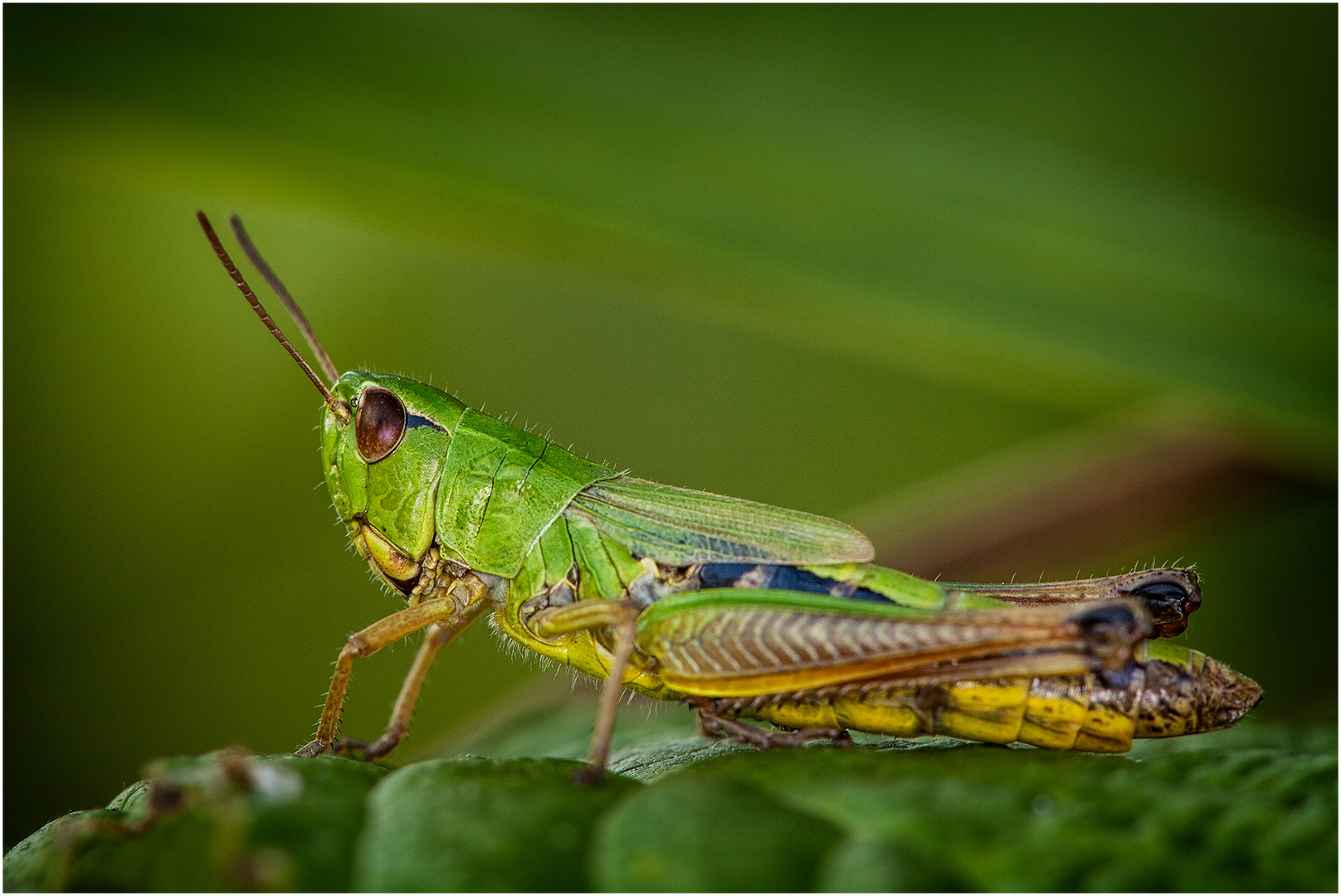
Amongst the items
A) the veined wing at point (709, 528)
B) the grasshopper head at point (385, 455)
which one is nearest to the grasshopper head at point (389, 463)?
the grasshopper head at point (385, 455)

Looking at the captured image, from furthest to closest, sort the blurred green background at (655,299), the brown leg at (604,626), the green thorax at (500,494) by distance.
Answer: the blurred green background at (655,299)
the green thorax at (500,494)
the brown leg at (604,626)

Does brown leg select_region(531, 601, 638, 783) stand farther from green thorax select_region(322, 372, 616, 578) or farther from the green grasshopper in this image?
green thorax select_region(322, 372, 616, 578)

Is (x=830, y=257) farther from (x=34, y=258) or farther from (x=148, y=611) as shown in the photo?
(x=34, y=258)

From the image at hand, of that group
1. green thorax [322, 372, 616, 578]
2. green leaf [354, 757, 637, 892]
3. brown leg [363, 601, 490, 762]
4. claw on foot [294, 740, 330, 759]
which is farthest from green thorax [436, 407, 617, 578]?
green leaf [354, 757, 637, 892]

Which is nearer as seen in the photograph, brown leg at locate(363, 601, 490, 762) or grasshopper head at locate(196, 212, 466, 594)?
brown leg at locate(363, 601, 490, 762)

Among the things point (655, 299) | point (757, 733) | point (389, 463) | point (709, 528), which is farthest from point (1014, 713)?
point (655, 299)

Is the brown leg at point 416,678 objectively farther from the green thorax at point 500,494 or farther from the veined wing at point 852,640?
the veined wing at point 852,640

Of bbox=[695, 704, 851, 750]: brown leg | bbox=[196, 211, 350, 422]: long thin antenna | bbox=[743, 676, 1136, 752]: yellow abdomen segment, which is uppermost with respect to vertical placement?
bbox=[196, 211, 350, 422]: long thin antenna
